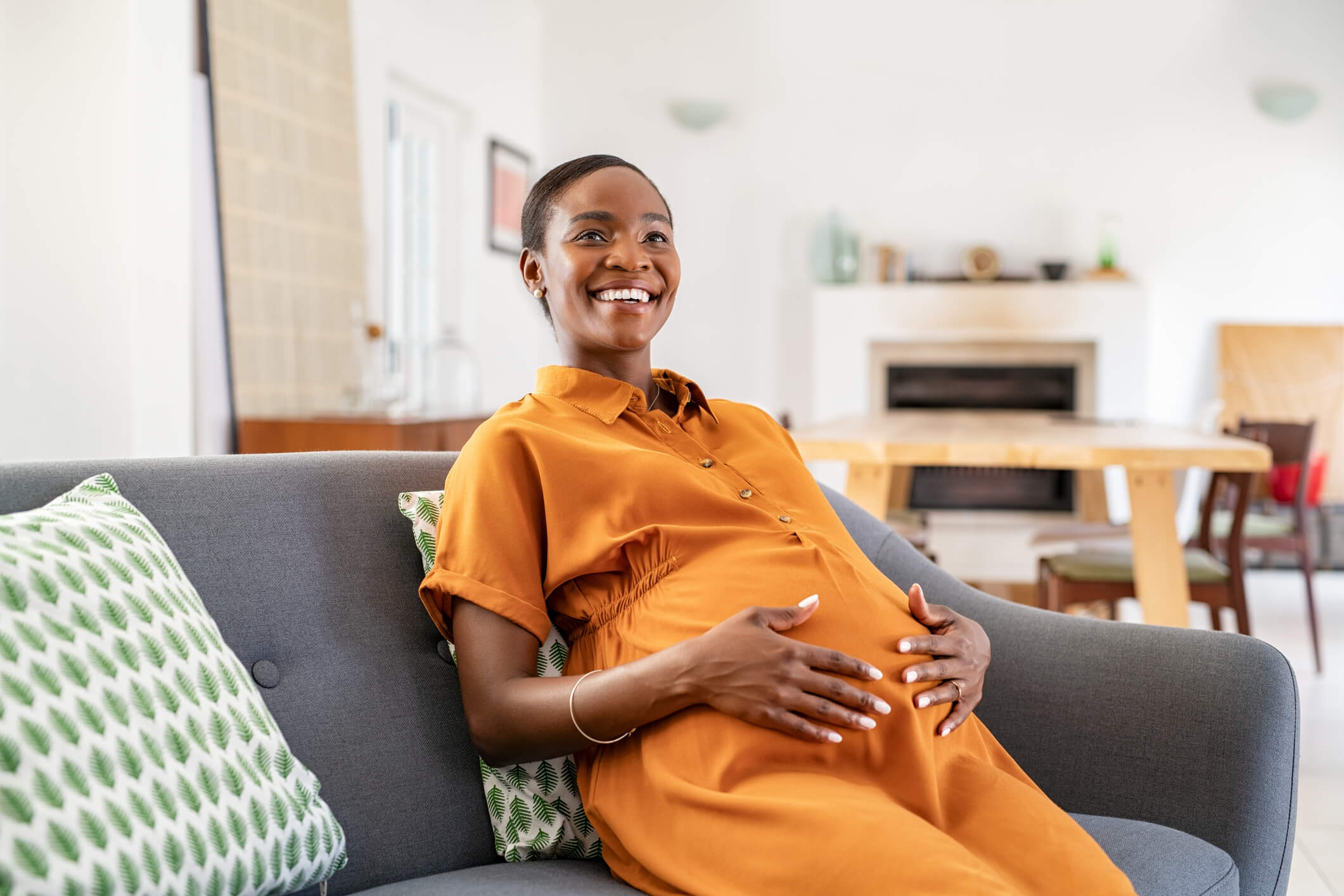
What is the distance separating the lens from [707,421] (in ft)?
4.42

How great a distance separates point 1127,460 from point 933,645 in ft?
5.50

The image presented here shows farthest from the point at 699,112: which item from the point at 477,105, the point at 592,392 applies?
the point at 592,392

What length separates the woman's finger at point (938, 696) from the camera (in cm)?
108

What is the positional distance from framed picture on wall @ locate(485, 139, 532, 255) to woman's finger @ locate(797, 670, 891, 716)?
16.0ft

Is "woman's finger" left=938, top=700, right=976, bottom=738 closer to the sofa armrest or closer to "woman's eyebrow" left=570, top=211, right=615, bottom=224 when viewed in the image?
the sofa armrest

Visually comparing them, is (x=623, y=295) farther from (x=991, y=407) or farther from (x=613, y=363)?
(x=991, y=407)

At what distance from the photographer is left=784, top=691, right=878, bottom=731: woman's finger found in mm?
987

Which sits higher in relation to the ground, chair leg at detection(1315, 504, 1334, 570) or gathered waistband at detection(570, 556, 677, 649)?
gathered waistband at detection(570, 556, 677, 649)

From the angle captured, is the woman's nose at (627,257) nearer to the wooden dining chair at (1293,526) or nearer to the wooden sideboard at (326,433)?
the wooden sideboard at (326,433)

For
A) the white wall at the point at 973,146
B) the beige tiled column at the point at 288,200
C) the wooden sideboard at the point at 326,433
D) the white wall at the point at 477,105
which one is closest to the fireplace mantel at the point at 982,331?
the white wall at the point at 973,146

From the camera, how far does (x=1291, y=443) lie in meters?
3.74

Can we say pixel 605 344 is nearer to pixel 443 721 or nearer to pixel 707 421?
pixel 707 421

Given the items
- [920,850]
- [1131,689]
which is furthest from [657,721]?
[1131,689]

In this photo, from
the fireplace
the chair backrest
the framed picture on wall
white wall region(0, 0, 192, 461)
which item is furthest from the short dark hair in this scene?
the fireplace
